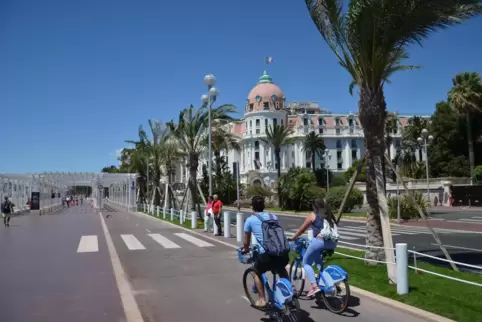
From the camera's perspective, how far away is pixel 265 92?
90750 mm

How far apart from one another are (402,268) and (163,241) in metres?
10.6

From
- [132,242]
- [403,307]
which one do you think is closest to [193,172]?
[132,242]

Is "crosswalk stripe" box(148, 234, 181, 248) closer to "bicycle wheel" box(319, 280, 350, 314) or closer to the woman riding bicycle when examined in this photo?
the woman riding bicycle

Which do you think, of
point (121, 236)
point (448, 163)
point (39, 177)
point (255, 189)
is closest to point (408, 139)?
point (448, 163)

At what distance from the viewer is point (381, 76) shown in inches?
387

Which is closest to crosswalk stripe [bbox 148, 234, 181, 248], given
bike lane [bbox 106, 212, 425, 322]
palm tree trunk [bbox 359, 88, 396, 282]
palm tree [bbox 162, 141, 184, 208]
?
bike lane [bbox 106, 212, 425, 322]

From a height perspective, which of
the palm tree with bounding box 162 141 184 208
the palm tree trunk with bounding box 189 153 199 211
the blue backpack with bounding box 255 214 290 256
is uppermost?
the palm tree with bounding box 162 141 184 208

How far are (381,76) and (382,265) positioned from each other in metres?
3.93

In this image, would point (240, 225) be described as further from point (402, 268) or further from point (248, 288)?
point (402, 268)

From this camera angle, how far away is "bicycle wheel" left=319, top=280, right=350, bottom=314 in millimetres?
6430

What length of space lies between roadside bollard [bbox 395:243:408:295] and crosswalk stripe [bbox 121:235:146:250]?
29.6 feet

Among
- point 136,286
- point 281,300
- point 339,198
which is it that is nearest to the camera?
point 281,300

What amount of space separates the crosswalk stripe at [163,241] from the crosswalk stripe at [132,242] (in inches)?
27.0

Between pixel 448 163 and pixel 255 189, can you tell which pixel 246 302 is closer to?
pixel 255 189
